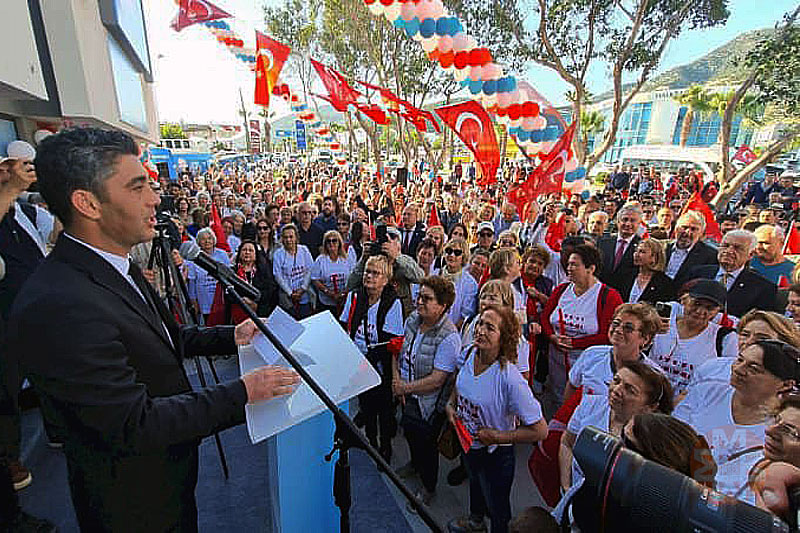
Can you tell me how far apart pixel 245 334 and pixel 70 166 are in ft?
2.63

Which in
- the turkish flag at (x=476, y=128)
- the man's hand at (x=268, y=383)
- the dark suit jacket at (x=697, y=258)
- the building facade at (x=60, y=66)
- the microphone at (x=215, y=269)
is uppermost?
the building facade at (x=60, y=66)

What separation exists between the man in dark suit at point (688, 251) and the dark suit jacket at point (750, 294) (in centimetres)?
63

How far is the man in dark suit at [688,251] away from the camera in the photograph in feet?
14.5

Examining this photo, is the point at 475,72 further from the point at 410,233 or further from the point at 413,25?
the point at 410,233

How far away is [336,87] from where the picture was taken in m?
11.3

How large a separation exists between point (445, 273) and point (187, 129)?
8073 cm

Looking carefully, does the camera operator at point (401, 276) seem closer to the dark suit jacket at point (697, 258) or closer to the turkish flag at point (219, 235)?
the turkish flag at point (219, 235)

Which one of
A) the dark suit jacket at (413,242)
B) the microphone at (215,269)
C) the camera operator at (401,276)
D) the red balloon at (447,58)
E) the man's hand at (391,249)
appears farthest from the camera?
the red balloon at (447,58)

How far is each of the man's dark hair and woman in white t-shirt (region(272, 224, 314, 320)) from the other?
3761 mm

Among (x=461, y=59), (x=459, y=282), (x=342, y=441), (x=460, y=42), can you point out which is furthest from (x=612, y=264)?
(x=460, y=42)

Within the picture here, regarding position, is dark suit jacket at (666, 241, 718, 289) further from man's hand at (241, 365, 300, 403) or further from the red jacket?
man's hand at (241, 365, 300, 403)

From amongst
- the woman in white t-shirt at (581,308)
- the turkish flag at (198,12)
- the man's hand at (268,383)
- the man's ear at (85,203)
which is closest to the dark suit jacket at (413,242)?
the woman in white t-shirt at (581,308)

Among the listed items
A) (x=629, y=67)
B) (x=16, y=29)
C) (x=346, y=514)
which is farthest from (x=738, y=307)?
(x=629, y=67)

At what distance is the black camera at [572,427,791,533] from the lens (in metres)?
0.87
